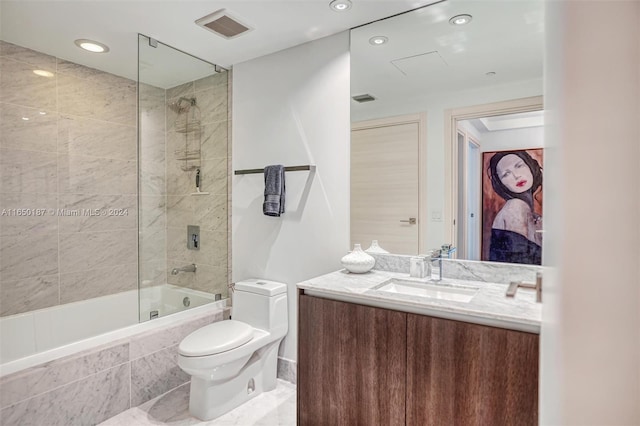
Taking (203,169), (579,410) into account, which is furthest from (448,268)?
(203,169)

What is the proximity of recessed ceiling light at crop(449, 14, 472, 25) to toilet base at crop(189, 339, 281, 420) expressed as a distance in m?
2.25

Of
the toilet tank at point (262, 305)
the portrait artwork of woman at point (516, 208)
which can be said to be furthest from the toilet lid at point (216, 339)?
the portrait artwork of woman at point (516, 208)

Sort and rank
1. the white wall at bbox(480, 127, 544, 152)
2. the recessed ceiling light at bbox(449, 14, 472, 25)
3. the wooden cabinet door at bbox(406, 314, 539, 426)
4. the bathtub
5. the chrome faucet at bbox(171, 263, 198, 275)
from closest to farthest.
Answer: the wooden cabinet door at bbox(406, 314, 539, 426), the white wall at bbox(480, 127, 544, 152), the recessed ceiling light at bbox(449, 14, 472, 25), the bathtub, the chrome faucet at bbox(171, 263, 198, 275)

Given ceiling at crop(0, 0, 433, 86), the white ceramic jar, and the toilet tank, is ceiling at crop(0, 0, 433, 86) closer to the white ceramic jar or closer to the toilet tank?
the white ceramic jar

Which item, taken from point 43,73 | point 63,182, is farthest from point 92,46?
point 63,182

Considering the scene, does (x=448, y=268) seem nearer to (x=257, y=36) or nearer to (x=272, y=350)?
(x=272, y=350)

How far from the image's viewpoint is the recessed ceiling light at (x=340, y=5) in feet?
6.42

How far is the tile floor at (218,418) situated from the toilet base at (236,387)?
0.13 ft

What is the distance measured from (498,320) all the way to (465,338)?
5.8 inches

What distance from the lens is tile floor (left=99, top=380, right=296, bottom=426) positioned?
2.05 metres

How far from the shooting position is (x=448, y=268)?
2.00 metres

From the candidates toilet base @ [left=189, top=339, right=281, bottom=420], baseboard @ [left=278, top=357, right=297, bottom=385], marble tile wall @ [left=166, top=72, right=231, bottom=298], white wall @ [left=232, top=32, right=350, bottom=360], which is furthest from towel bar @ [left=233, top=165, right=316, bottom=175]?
baseboard @ [left=278, top=357, right=297, bottom=385]

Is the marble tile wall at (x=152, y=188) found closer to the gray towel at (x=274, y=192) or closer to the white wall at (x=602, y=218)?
the gray towel at (x=274, y=192)

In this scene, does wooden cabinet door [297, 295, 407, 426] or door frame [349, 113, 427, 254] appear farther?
door frame [349, 113, 427, 254]
